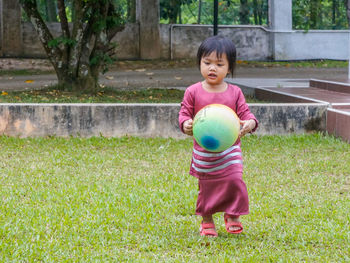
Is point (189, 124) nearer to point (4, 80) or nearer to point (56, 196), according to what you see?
point (56, 196)

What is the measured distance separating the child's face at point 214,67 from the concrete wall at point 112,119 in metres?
3.98

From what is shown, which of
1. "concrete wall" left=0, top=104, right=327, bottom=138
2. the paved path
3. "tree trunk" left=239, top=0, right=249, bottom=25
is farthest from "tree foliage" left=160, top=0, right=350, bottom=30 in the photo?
"concrete wall" left=0, top=104, right=327, bottom=138

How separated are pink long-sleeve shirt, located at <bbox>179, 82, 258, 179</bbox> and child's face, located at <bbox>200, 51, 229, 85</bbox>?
14 centimetres

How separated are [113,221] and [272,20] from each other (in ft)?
62.1

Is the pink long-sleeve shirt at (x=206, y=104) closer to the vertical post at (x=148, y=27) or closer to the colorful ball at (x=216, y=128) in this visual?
the colorful ball at (x=216, y=128)

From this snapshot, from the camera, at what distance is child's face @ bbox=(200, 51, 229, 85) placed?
159 inches

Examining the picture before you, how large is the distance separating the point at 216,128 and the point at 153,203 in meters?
1.44

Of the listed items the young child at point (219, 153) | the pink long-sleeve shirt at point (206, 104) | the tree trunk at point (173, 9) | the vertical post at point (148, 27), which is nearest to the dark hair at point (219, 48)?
the young child at point (219, 153)

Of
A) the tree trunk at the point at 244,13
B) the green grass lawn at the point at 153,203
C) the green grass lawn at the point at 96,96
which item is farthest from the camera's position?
the tree trunk at the point at 244,13

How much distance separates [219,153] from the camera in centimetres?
410

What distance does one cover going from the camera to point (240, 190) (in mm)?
4109

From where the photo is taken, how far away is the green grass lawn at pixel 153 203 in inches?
154

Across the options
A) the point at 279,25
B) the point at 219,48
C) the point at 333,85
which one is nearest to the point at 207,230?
the point at 219,48

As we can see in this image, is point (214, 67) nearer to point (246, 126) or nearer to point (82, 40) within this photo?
point (246, 126)
